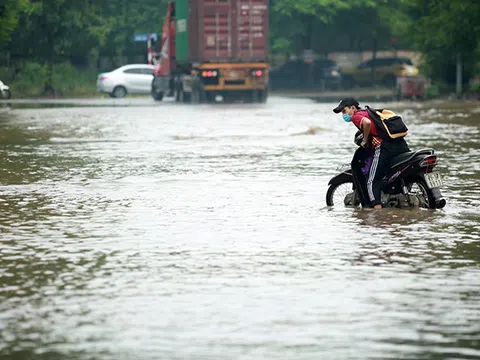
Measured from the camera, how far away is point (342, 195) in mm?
15477

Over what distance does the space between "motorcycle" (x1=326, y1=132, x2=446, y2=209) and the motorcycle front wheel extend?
0.01m

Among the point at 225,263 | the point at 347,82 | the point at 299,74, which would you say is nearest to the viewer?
the point at 225,263

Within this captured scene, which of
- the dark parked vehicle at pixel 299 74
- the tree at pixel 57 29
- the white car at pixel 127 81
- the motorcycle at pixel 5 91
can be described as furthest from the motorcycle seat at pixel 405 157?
the dark parked vehicle at pixel 299 74

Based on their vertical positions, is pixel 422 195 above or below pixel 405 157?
below

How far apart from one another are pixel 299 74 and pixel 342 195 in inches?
2334

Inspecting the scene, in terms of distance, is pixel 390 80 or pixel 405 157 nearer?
pixel 405 157

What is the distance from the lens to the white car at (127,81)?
60.6m

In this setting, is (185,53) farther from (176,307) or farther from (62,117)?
(176,307)

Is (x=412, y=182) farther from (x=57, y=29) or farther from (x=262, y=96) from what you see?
(x=57, y=29)

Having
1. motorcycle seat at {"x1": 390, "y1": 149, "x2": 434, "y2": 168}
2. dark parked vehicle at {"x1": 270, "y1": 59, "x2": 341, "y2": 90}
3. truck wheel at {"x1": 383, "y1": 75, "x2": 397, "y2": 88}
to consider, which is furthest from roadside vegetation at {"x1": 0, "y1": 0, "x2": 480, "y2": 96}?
motorcycle seat at {"x1": 390, "y1": 149, "x2": 434, "y2": 168}

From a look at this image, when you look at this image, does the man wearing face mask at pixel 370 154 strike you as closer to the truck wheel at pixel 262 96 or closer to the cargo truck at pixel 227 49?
the cargo truck at pixel 227 49

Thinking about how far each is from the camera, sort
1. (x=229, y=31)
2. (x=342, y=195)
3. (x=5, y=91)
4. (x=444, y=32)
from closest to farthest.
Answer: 1. (x=342, y=195)
2. (x=444, y=32)
3. (x=229, y=31)
4. (x=5, y=91)

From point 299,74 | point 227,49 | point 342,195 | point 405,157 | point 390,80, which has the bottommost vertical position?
point 390,80

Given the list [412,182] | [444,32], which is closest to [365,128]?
[412,182]
